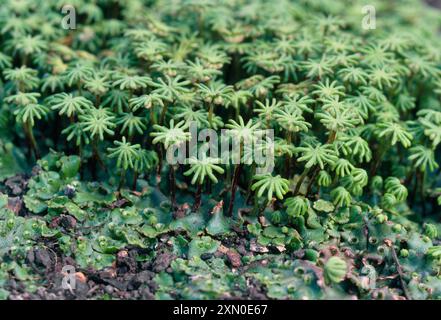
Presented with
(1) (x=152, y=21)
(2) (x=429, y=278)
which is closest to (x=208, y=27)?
(1) (x=152, y=21)

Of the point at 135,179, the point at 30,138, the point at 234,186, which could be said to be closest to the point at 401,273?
the point at 234,186

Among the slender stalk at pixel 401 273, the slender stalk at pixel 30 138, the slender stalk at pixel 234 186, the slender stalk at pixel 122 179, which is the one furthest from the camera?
the slender stalk at pixel 30 138

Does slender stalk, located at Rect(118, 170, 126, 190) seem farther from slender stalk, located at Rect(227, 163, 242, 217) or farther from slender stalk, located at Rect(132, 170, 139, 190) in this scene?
slender stalk, located at Rect(227, 163, 242, 217)

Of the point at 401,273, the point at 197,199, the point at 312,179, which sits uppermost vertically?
the point at 312,179

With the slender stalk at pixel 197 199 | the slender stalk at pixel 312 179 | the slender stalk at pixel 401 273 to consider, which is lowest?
the slender stalk at pixel 401 273

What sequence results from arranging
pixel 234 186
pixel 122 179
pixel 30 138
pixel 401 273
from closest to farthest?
1. pixel 401 273
2. pixel 234 186
3. pixel 122 179
4. pixel 30 138

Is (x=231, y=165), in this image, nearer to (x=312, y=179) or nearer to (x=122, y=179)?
(x=312, y=179)

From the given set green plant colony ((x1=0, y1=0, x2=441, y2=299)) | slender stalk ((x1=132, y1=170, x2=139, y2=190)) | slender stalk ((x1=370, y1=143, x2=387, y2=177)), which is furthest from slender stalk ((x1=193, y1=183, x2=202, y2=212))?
slender stalk ((x1=370, y1=143, x2=387, y2=177))

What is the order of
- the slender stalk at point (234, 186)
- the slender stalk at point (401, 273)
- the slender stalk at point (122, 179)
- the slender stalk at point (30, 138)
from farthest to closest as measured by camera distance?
the slender stalk at point (30, 138), the slender stalk at point (122, 179), the slender stalk at point (234, 186), the slender stalk at point (401, 273)

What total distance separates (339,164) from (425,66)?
96cm

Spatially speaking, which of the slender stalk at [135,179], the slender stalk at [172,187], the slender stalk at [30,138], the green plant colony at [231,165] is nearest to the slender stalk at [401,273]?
the green plant colony at [231,165]

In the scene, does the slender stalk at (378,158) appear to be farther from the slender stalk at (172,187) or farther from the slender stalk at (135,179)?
the slender stalk at (135,179)

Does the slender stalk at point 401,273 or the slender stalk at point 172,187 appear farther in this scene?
the slender stalk at point 172,187

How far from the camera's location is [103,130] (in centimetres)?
303
